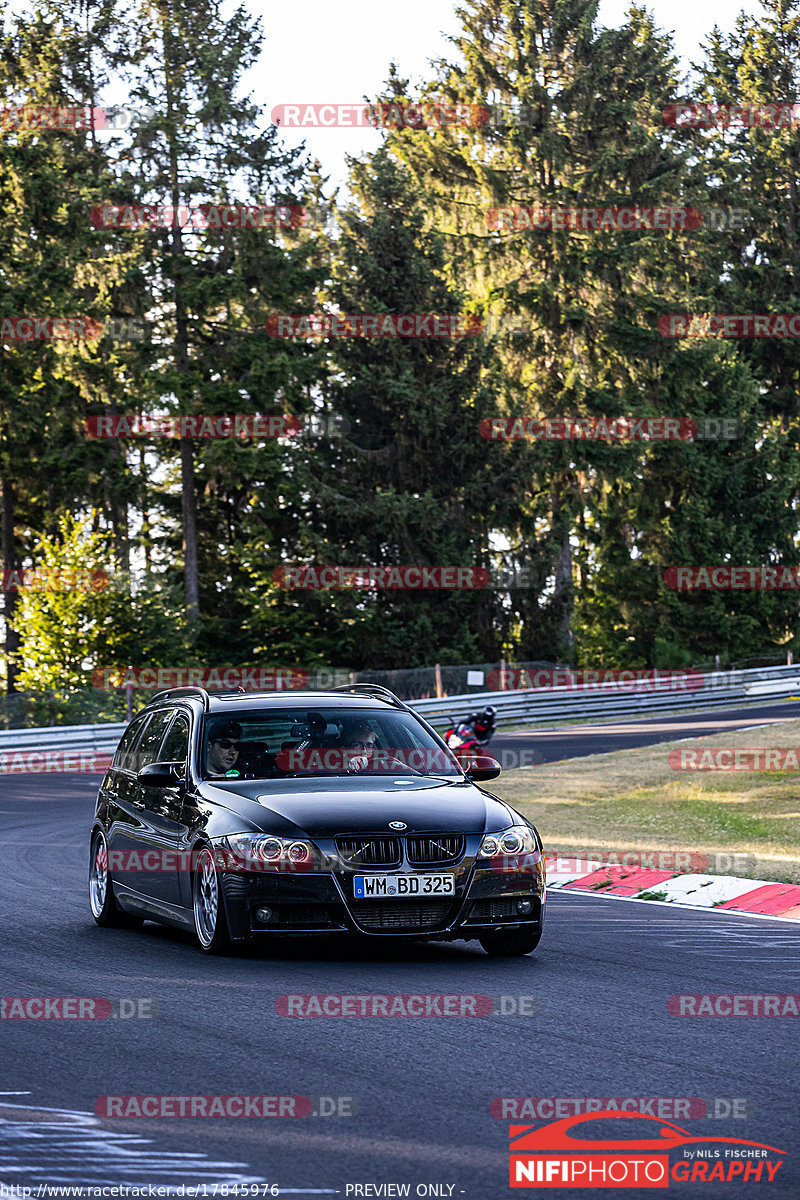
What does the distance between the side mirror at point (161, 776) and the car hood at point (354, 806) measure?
337 millimetres

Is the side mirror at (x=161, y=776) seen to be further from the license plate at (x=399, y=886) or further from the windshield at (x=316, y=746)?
the license plate at (x=399, y=886)

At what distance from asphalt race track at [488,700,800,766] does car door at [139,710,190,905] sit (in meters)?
17.3

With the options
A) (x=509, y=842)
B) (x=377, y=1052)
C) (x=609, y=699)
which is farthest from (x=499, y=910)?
(x=609, y=699)

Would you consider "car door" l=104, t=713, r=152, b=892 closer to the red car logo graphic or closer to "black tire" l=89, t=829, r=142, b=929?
"black tire" l=89, t=829, r=142, b=929

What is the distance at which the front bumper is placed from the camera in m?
8.95

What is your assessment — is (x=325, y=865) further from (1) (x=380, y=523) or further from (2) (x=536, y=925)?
(1) (x=380, y=523)

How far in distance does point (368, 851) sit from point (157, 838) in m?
1.96

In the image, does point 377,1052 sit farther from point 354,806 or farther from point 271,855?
point 354,806

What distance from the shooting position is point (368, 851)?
902cm

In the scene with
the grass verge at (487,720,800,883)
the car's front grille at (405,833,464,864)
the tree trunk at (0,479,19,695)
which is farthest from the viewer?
the tree trunk at (0,479,19,695)

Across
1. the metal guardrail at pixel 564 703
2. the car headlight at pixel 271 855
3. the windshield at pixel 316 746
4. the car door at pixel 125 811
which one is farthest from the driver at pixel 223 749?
the metal guardrail at pixel 564 703

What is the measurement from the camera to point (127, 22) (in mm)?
51531

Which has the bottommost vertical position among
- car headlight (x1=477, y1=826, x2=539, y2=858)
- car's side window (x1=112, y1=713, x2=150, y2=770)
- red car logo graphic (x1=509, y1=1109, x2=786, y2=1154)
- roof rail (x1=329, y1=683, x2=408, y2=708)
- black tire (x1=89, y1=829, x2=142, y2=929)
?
black tire (x1=89, y1=829, x2=142, y2=929)

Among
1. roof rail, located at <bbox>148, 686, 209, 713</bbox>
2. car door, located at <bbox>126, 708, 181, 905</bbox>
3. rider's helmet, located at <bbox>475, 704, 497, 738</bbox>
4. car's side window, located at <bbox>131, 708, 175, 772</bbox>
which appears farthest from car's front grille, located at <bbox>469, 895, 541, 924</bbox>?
rider's helmet, located at <bbox>475, 704, 497, 738</bbox>
